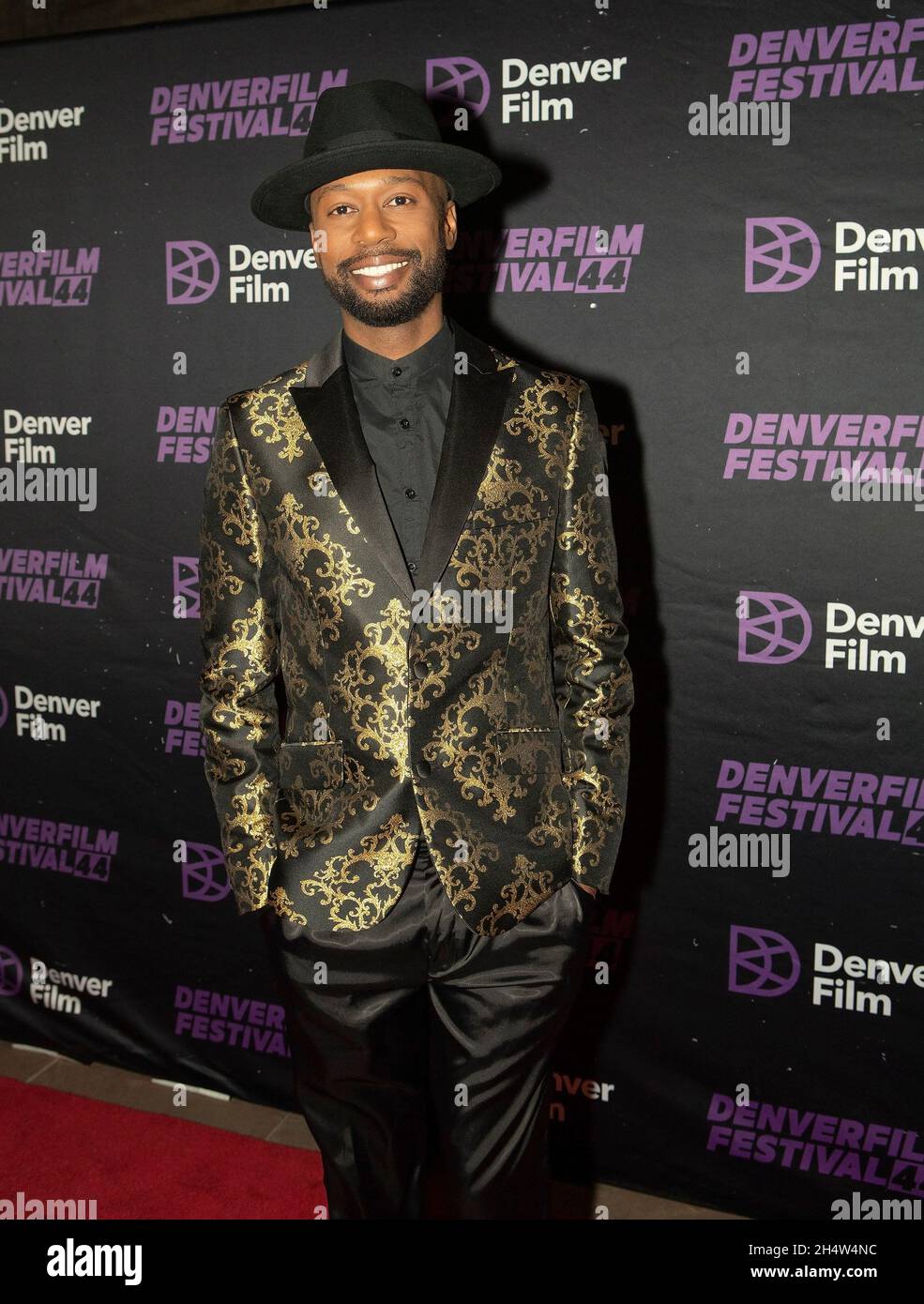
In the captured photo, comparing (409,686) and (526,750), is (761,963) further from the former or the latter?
(409,686)

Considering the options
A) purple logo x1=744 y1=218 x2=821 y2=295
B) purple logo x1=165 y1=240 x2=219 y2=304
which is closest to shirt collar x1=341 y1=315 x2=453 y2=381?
purple logo x1=744 y1=218 x2=821 y2=295

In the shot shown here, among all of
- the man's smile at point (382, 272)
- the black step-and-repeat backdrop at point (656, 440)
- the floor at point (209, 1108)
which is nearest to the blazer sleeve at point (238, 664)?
the man's smile at point (382, 272)

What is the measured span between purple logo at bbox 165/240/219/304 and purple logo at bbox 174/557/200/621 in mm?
752

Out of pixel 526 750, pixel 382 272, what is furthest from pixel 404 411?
pixel 526 750

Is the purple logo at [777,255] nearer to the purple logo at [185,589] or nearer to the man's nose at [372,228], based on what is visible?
the man's nose at [372,228]

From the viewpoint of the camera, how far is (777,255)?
268cm

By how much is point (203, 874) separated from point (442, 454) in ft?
6.46

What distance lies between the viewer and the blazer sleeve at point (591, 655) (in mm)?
2037

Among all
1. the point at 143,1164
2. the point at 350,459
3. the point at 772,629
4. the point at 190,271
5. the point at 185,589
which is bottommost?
the point at 143,1164

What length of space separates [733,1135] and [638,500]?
Result: 172 cm

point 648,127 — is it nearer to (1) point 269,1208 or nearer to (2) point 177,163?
(2) point 177,163

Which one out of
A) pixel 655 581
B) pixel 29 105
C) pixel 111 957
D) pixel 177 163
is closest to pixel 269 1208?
pixel 111 957

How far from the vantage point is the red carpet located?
2951mm
